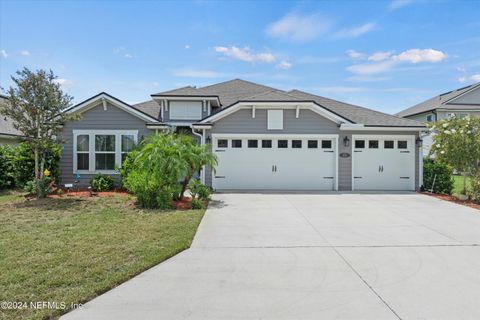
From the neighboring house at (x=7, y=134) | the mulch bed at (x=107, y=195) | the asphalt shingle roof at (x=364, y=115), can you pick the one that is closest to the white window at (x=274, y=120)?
the asphalt shingle roof at (x=364, y=115)

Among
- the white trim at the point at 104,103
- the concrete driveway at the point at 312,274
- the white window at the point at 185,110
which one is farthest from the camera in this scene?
the white window at the point at 185,110

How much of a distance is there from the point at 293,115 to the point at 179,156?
19.7ft

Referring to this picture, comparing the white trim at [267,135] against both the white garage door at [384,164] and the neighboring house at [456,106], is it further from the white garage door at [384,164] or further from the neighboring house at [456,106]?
the neighboring house at [456,106]

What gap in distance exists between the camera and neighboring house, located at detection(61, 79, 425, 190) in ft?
40.9

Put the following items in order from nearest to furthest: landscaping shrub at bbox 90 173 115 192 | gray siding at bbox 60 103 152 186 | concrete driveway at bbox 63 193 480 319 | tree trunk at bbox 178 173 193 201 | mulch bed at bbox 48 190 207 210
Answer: concrete driveway at bbox 63 193 480 319
mulch bed at bbox 48 190 207 210
tree trunk at bbox 178 173 193 201
landscaping shrub at bbox 90 173 115 192
gray siding at bbox 60 103 152 186

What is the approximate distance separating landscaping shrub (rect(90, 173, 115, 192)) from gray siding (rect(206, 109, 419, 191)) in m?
3.99

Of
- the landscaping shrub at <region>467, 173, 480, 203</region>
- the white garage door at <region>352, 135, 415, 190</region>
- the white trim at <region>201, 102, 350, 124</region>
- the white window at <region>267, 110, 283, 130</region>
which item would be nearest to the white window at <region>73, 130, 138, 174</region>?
the white trim at <region>201, 102, 350, 124</region>

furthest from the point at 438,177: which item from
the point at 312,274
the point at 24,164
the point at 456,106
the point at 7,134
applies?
the point at 7,134

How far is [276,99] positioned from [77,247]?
9741 mm

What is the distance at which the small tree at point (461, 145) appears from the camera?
34.1 ft

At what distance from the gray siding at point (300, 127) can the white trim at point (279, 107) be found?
0.17 meters

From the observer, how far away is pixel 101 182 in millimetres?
11773

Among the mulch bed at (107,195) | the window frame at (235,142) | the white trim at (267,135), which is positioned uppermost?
the white trim at (267,135)

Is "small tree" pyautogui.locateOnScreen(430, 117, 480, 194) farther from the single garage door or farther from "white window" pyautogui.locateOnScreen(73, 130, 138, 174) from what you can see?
"white window" pyautogui.locateOnScreen(73, 130, 138, 174)
